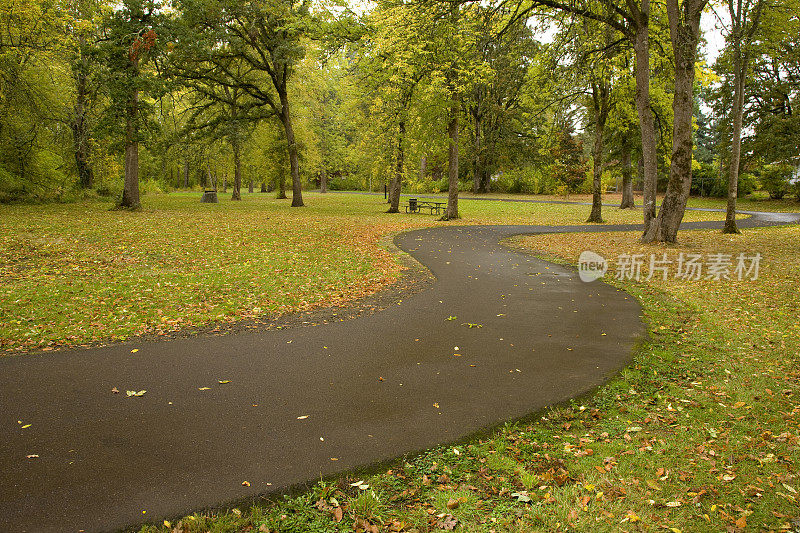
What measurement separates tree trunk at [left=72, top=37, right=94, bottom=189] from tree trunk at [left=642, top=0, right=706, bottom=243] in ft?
74.1

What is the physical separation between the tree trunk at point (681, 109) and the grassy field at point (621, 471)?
9050 mm

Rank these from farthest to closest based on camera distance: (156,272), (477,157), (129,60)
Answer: (477,157) < (129,60) < (156,272)

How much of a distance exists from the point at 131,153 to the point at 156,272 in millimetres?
14014

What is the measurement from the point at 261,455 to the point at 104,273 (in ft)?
26.0

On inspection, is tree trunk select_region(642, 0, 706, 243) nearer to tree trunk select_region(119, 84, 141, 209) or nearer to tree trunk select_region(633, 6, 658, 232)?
tree trunk select_region(633, 6, 658, 232)

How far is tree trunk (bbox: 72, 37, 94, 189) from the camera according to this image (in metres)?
21.8

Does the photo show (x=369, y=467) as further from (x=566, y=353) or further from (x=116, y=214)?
(x=116, y=214)

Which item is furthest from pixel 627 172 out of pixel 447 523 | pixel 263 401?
pixel 447 523

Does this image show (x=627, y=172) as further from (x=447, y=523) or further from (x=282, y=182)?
(x=447, y=523)

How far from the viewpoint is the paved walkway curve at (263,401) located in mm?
3273

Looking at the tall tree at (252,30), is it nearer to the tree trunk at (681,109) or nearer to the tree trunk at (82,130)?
the tree trunk at (82,130)

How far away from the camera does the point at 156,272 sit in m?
9.93

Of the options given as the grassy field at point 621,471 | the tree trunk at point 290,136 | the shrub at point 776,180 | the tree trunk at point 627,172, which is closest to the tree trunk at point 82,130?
the tree trunk at point 290,136

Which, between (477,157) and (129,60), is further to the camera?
(477,157)
